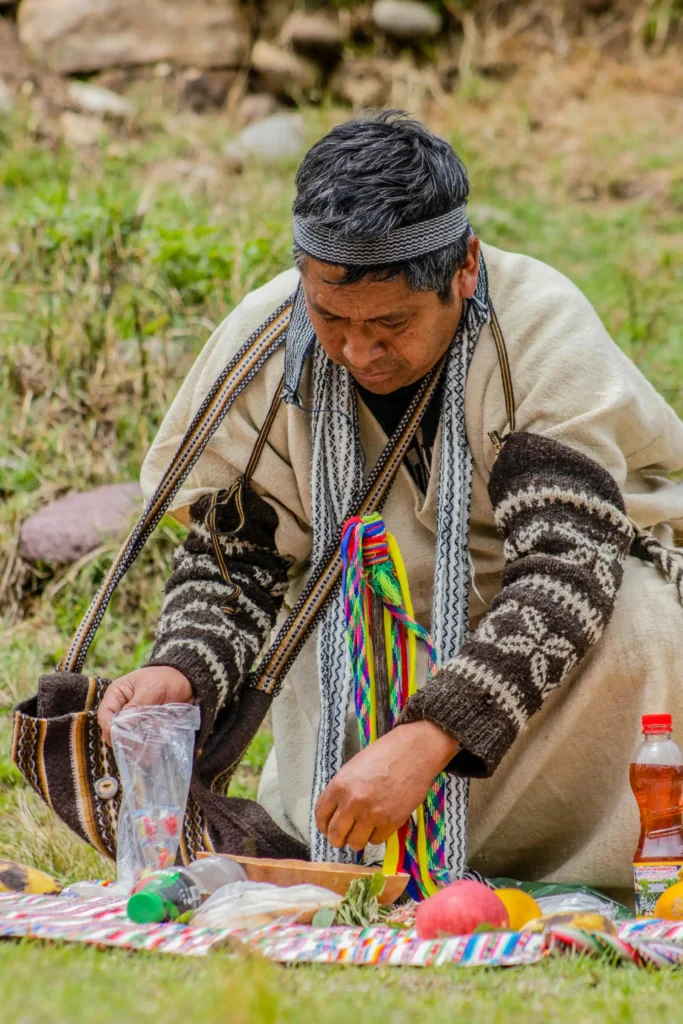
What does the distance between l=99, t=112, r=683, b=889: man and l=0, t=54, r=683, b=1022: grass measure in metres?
0.67

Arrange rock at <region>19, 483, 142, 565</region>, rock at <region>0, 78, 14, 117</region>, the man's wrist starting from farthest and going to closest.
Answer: rock at <region>0, 78, 14, 117</region>
rock at <region>19, 483, 142, 565</region>
the man's wrist

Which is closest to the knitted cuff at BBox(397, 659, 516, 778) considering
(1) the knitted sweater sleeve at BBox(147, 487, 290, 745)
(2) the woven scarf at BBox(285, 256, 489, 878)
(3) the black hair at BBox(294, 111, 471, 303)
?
(2) the woven scarf at BBox(285, 256, 489, 878)

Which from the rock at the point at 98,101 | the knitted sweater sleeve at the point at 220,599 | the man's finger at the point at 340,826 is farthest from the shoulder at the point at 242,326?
the rock at the point at 98,101

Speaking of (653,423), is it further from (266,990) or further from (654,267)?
(654,267)

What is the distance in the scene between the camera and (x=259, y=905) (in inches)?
90.6

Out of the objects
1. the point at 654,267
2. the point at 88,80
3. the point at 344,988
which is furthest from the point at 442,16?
the point at 344,988

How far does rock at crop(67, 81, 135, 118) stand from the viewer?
8.44 m

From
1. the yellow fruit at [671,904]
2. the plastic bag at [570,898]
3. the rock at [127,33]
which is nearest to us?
the yellow fruit at [671,904]

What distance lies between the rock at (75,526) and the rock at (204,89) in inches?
188

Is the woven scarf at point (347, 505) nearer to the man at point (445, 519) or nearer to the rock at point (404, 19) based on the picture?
the man at point (445, 519)

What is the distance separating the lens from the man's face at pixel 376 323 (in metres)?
2.63

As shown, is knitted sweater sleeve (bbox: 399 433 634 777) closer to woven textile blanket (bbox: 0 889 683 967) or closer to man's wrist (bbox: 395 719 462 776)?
man's wrist (bbox: 395 719 462 776)

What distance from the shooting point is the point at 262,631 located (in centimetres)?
309

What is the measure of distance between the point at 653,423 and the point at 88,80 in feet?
22.8
